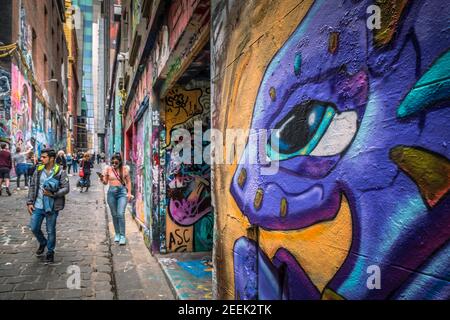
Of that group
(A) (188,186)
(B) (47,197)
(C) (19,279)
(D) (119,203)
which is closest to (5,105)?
(D) (119,203)

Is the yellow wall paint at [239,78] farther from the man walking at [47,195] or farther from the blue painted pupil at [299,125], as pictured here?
the man walking at [47,195]

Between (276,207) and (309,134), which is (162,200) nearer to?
(276,207)

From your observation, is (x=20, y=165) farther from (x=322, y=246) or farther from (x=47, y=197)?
(x=322, y=246)

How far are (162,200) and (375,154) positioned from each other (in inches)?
188

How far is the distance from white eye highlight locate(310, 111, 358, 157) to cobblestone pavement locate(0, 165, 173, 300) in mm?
3217

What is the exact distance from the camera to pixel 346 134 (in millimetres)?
1522

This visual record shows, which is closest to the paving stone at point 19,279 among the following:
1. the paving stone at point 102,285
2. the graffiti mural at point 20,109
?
the paving stone at point 102,285

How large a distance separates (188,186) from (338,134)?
4504 mm

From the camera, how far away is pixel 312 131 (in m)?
1.75

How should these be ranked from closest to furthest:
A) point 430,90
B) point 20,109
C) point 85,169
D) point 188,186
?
point 430,90 < point 188,186 < point 85,169 < point 20,109

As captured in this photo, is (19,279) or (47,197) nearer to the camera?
(19,279)

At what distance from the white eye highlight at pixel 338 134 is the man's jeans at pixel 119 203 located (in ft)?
18.1

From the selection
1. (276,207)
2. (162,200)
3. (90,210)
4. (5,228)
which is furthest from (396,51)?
(90,210)
